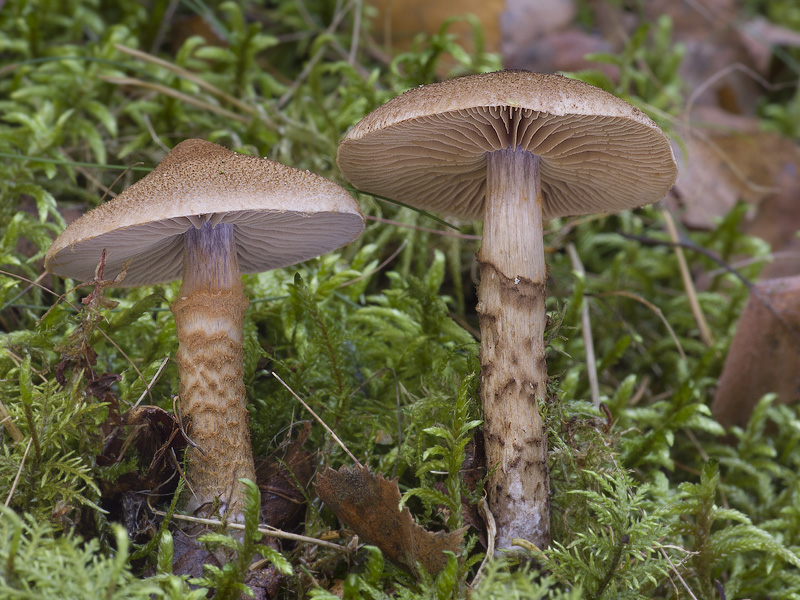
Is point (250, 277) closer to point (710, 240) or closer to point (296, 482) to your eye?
point (296, 482)

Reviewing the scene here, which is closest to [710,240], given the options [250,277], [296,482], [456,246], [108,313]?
[456,246]

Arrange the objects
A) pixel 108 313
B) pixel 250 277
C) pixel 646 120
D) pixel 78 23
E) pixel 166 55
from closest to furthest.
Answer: pixel 646 120
pixel 108 313
pixel 250 277
pixel 78 23
pixel 166 55

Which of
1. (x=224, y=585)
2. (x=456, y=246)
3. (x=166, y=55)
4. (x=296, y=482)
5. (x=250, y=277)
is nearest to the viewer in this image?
(x=224, y=585)

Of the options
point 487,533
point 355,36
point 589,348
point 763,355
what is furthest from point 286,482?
point 355,36

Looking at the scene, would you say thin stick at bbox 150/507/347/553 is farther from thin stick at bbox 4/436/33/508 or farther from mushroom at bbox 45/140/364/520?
thin stick at bbox 4/436/33/508

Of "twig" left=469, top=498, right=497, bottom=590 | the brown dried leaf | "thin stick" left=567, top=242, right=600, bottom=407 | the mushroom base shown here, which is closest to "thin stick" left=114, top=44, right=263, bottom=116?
the mushroom base

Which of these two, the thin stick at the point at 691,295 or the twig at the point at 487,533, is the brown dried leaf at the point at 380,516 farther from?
the thin stick at the point at 691,295

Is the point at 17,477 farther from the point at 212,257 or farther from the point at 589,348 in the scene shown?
the point at 589,348
